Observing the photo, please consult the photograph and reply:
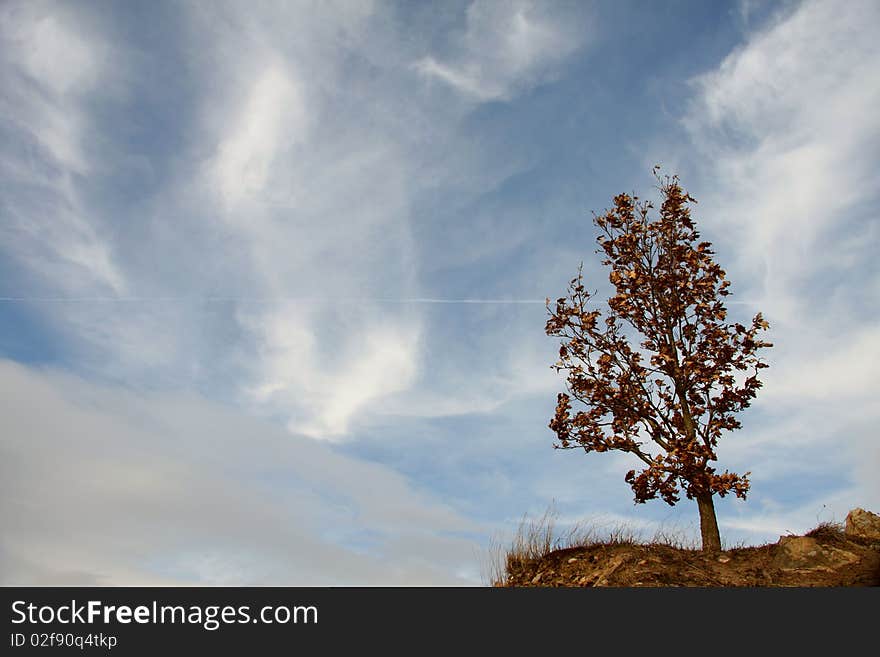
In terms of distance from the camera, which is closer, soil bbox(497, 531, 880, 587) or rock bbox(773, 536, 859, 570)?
soil bbox(497, 531, 880, 587)

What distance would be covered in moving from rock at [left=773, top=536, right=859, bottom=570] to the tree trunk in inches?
38.4

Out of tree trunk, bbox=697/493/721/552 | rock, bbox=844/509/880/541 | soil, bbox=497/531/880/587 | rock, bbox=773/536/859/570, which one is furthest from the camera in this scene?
rock, bbox=844/509/880/541

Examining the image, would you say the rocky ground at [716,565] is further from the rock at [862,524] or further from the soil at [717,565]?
the rock at [862,524]

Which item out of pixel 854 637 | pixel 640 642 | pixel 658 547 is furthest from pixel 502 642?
pixel 658 547

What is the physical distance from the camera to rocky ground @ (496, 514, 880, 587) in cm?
1123

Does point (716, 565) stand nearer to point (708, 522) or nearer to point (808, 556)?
point (708, 522)

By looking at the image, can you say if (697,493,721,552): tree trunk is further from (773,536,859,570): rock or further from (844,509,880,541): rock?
(844,509,880,541): rock

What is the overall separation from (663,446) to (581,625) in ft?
18.4

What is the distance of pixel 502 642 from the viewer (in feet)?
26.2

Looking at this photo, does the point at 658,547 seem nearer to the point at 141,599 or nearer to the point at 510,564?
the point at 510,564

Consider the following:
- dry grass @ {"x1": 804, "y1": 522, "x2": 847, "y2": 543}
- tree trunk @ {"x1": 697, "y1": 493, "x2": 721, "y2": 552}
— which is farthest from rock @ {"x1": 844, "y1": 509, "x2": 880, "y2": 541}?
tree trunk @ {"x1": 697, "y1": 493, "x2": 721, "y2": 552}

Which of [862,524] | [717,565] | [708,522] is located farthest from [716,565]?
[862,524]

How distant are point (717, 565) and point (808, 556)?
151 cm

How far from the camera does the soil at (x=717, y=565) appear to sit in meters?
11.2
